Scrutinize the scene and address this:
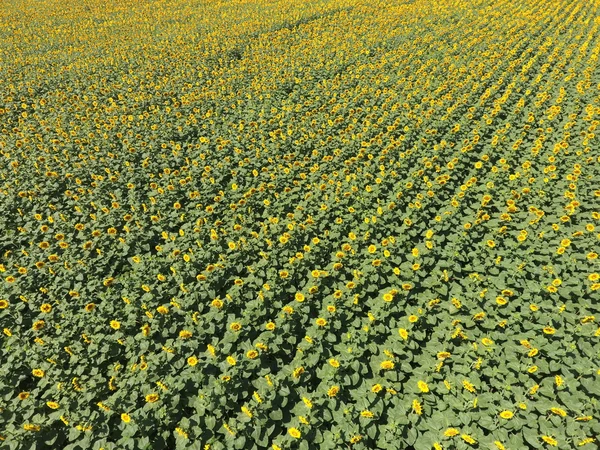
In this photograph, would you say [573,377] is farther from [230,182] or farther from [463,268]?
[230,182]

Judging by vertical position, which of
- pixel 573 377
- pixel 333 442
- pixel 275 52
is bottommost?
pixel 573 377

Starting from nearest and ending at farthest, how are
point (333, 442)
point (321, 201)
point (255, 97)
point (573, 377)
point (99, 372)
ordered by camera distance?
1. point (333, 442)
2. point (573, 377)
3. point (99, 372)
4. point (321, 201)
5. point (255, 97)

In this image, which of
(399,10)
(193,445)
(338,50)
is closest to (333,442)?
(193,445)

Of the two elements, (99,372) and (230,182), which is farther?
(230,182)

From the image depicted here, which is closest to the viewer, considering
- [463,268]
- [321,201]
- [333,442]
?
[333,442]

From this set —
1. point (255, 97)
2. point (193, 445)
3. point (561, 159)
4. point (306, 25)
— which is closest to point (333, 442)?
point (193, 445)

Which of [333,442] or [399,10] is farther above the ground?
[399,10]
